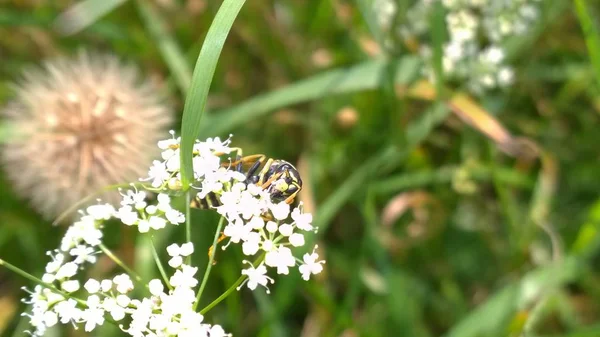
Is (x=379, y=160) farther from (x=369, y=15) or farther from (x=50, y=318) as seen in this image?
(x=50, y=318)

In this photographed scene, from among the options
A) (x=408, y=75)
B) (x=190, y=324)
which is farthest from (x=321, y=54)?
(x=190, y=324)

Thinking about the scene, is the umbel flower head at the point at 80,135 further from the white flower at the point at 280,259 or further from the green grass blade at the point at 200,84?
the white flower at the point at 280,259

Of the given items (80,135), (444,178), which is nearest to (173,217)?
(80,135)

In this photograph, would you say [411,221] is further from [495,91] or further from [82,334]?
[82,334]

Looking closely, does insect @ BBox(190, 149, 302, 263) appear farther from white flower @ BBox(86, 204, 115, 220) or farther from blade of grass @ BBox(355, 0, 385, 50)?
blade of grass @ BBox(355, 0, 385, 50)

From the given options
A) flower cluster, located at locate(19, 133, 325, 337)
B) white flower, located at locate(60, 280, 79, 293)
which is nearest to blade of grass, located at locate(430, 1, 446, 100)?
flower cluster, located at locate(19, 133, 325, 337)

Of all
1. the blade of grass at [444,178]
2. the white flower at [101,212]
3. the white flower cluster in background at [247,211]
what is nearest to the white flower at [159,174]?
the white flower cluster in background at [247,211]
